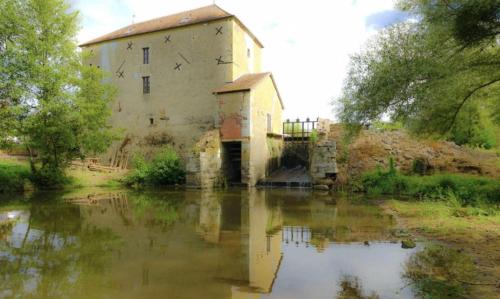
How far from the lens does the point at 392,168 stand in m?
14.6

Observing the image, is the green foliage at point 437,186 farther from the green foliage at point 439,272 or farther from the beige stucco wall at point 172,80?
the beige stucco wall at point 172,80

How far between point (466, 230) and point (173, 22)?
2143 cm

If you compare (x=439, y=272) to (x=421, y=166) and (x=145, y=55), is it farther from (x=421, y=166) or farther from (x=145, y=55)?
(x=145, y=55)

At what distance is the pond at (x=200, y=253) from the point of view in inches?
167

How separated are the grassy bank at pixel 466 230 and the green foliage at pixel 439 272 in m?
0.12

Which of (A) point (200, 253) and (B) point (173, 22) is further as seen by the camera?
(B) point (173, 22)

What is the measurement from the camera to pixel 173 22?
22.9 metres

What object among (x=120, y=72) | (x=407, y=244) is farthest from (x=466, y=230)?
(x=120, y=72)

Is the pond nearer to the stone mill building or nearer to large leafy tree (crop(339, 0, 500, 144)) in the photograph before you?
large leafy tree (crop(339, 0, 500, 144))

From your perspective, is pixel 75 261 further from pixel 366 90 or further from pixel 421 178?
pixel 421 178

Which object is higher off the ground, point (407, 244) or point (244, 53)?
point (244, 53)

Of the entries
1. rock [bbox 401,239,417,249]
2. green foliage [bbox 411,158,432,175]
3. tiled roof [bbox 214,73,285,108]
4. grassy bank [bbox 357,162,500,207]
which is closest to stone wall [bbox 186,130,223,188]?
tiled roof [bbox 214,73,285,108]

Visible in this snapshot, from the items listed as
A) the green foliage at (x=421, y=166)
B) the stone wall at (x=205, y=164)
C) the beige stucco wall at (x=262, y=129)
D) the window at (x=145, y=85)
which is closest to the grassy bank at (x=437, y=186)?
the green foliage at (x=421, y=166)

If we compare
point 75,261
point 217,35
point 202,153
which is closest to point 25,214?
point 75,261
